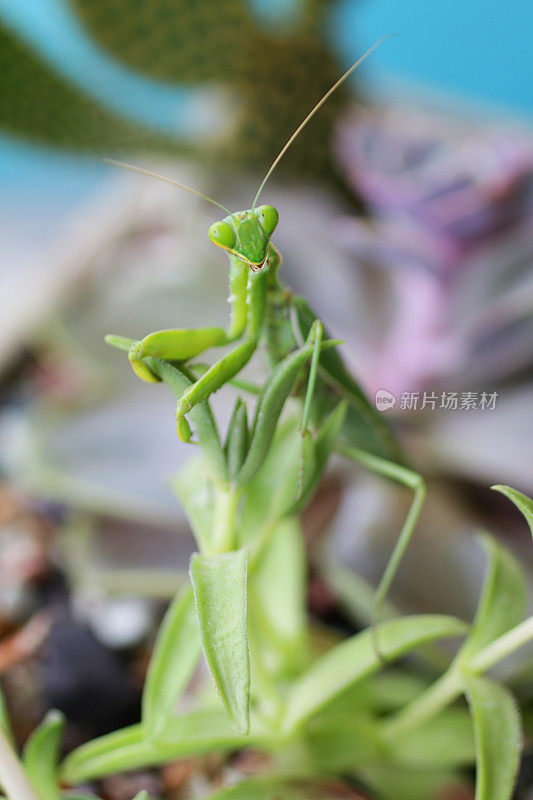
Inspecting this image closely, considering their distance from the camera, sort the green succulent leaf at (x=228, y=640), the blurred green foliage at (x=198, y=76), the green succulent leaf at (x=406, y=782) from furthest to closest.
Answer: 1. the blurred green foliage at (x=198, y=76)
2. the green succulent leaf at (x=406, y=782)
3. the green succulent leaf at (x=228, y=640)

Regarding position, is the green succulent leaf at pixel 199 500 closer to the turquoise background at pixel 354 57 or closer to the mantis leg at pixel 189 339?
the mantis leg at pixel 189 339

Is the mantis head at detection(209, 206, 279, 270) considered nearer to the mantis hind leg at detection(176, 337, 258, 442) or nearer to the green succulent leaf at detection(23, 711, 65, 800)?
the mantis hind leg at detection(176, 337, 258, 442)

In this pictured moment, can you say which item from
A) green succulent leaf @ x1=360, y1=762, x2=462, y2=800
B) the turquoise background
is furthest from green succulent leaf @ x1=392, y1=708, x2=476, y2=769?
the turquoise background

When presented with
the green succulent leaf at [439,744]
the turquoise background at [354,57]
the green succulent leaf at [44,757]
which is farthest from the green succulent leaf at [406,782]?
the turquoise background at [354,57]

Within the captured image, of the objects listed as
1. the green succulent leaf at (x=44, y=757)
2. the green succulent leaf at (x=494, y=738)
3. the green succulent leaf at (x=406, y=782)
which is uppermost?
the green succulent leaf at (x=494, y=738)

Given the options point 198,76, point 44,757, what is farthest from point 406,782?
point 198,76

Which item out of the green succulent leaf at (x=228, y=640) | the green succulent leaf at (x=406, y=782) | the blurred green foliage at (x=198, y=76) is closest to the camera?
the green succulent leaf at (x=228, y=640)
